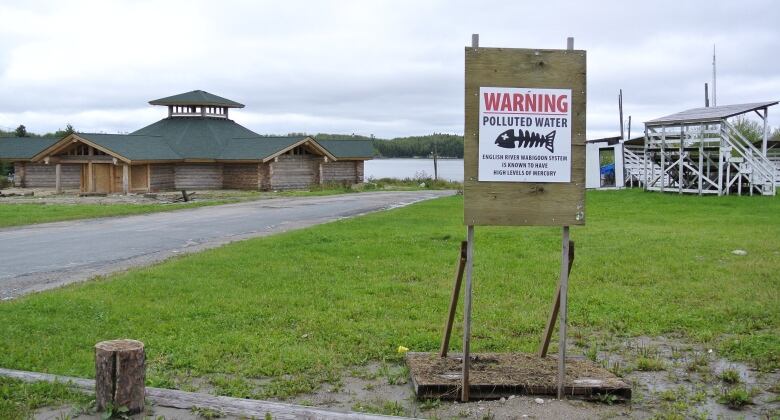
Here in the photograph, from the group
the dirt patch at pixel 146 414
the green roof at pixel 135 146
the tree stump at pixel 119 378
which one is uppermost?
the green roof at pixel 135 146

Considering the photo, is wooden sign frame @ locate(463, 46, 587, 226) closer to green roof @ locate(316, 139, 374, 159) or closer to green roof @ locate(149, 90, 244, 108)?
green roof @ locate(316, 139, 374, 159)

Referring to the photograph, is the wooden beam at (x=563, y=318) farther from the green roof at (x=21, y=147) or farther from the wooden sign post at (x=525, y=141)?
the green roof at (x=21, y=147)

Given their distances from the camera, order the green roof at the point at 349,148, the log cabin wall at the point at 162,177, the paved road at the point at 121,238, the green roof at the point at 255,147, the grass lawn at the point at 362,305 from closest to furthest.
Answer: the grass lawn at the point at 362,305, the paved road at the point at 121,238, the log cabin wall at the point at 162,177, the green roof at the point at 255,147, the green roof at the point at 349,148

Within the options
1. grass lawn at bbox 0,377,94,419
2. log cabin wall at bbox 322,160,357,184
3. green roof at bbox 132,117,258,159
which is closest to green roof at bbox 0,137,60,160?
green roof at bbox 132,117,258,159

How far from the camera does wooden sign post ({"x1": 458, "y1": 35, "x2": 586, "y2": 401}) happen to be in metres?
5.82

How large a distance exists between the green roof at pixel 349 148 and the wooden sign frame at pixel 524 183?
1832 inches

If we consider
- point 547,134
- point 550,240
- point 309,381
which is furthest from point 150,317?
point 550,240

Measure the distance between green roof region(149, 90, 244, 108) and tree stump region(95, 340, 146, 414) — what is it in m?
49.4

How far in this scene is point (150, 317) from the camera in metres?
8.47

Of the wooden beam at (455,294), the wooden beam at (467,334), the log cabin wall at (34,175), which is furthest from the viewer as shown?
the log cabin wall at (34,175)

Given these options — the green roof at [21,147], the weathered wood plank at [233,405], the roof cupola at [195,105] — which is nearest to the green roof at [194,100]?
the roof cupola at [195,105]

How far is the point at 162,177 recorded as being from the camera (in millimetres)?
43719

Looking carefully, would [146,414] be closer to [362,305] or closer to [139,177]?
[362,305]

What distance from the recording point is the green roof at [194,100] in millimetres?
52594
